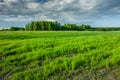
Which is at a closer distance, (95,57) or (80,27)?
(95,57)

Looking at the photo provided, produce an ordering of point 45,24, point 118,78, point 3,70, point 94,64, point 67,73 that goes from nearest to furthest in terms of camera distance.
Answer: point 118,78
point 67,73
point 94,64
point 3,70
point 45,24

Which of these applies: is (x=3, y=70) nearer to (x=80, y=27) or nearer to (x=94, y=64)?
(x=94, y=64)

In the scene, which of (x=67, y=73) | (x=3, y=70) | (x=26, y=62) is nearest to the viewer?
(x=67, y=73)

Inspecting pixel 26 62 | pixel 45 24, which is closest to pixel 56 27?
pixel 45 24

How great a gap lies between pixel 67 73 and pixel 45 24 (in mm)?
89953

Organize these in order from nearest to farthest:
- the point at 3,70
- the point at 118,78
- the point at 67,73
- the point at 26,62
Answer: the point at 118,78 → the point at 67,73 → the point at 3,70 → the point at 26,62

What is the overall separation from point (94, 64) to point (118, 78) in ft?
7.00

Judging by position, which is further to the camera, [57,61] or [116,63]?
[57,61]

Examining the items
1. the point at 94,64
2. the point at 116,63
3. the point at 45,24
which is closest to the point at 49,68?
the point at 94,64

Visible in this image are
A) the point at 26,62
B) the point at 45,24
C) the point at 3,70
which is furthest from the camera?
the point at 45,24

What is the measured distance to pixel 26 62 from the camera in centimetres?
1366

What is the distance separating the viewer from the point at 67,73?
10.8 metres

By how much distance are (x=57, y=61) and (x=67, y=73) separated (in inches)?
73.8

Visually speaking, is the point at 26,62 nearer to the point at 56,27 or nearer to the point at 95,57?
the point at 95,57
